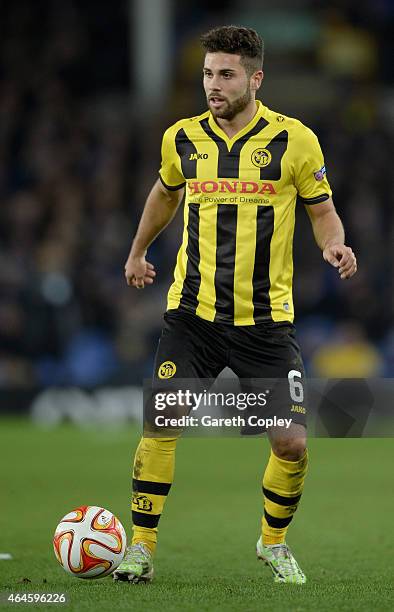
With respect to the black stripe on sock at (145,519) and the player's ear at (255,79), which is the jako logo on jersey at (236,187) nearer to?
the player's ear at (255,79)

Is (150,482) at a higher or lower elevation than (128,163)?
higher

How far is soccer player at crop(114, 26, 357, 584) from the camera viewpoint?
17.6 feet

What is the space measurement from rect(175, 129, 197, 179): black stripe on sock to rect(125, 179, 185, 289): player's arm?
0.19m

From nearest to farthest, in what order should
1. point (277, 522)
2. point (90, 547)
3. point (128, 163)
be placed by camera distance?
1. point (90, 547)
2. point (277, 522)
3. point (128, 163)

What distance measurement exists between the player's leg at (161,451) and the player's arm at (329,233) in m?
0.59

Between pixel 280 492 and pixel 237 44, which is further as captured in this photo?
pixel 280 492

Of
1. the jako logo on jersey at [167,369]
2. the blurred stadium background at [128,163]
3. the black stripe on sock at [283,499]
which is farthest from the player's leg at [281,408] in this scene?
the blurred stadium background at [128,163]

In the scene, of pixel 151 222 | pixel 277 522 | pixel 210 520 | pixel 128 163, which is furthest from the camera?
pixel 128 163

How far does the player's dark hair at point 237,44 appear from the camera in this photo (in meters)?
5.34

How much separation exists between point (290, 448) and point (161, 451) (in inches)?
20.8

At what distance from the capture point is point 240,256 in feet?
17.8

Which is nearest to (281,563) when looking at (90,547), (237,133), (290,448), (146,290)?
(290,448)

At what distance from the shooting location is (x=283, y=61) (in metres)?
17.5

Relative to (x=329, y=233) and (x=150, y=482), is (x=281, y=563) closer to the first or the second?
(x=150, y=482)
